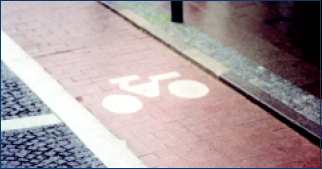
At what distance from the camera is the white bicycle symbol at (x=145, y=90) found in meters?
6.15

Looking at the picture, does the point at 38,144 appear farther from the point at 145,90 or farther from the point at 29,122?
the point at 145,90

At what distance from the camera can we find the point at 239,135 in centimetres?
561

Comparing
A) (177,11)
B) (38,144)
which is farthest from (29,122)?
(177,11)

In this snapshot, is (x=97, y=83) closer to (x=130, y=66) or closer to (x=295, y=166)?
(x=130, y=66)

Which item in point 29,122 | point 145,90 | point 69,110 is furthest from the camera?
point 145,90

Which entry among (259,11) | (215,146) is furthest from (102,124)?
(259,11)

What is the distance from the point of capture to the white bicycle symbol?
6.15 m

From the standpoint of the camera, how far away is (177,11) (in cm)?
802

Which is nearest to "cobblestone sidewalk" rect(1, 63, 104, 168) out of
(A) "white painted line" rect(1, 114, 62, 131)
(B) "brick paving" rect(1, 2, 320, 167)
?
(A) "white painted line" rect(1, 114, 62, 131)

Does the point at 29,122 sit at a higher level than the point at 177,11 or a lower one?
lower

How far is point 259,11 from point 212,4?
757 millimetres

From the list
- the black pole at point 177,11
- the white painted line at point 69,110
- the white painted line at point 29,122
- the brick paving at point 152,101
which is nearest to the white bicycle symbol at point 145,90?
the brick paving at point 152,101

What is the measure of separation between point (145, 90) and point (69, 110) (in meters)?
0.89

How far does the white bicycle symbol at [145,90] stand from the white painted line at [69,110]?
33cm
